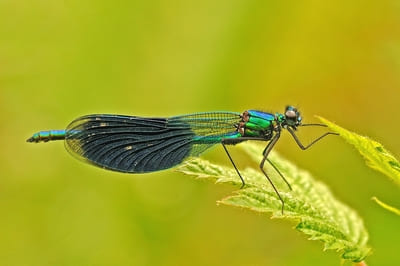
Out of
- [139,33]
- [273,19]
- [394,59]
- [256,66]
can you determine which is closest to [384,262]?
[394,59]

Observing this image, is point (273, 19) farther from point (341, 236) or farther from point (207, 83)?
point (341, 236)

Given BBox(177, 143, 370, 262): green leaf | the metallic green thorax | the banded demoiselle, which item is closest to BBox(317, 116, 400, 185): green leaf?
BBox(177, 143, 370, 262): green leaf

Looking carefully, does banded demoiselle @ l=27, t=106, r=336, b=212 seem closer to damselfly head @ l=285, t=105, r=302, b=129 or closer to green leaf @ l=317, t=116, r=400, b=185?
damselfly head @ l=285, t=105, r=302, b=129

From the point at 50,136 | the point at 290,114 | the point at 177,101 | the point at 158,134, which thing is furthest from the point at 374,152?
the point at 177,101

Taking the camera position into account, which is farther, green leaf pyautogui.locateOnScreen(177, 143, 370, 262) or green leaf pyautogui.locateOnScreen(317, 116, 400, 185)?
green leaf pyautogui.locateOnScreen(177, 143, 370, 262)

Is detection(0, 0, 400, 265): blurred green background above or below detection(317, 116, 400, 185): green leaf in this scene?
above

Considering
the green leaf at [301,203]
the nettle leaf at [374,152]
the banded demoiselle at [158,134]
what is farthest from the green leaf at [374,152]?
the banded demoiselle at [158,134]

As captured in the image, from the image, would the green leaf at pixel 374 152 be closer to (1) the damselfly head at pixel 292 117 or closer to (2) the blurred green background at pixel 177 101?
(1) the damselfly head at pixel 292 117
